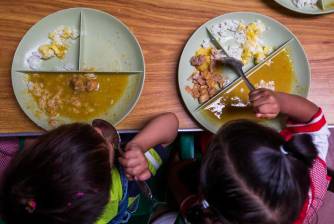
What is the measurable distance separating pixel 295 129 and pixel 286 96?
107 mm

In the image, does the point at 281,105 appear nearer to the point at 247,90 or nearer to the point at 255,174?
the point at 247,90

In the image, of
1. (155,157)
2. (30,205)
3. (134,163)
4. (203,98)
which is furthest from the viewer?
(155,157)

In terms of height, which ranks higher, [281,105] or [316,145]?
[281,105]

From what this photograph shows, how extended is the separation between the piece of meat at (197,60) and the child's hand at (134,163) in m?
0.26

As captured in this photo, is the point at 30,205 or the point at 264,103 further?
the point at 264,103

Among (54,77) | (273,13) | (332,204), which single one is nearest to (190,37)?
(273,13)

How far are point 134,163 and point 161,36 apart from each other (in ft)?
1.09

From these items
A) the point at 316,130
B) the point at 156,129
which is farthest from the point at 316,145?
the point at 156,129

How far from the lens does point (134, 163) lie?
0.78 metres

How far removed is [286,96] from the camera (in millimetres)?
872

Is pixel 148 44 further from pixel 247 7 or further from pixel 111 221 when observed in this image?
pixel 111 221

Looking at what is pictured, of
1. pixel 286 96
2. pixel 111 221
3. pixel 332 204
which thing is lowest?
pixel 332 204

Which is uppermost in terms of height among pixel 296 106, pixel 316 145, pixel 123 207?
pixel 296 106

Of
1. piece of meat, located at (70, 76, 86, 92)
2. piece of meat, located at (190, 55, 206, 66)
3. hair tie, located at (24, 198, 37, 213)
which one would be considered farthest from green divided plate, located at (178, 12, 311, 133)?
hair tie, located at (24, 198, 37, 213)
